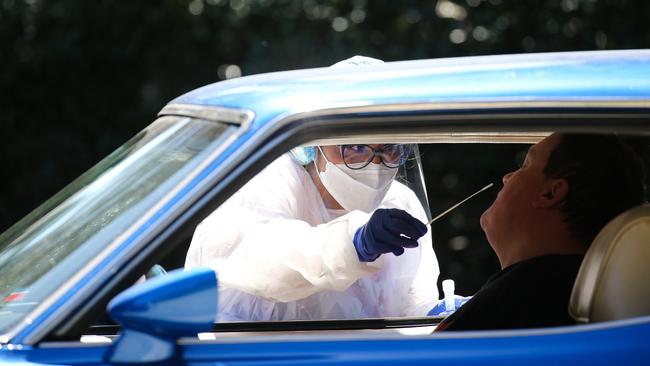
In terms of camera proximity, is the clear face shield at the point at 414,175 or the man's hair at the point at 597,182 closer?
the man's hair at the point at 597,182

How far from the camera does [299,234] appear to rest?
136 inches

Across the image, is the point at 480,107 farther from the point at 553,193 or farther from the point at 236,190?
the point at 553,193

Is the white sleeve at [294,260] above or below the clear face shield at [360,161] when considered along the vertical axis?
below

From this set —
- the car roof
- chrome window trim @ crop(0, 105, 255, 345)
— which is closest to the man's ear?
the car roof

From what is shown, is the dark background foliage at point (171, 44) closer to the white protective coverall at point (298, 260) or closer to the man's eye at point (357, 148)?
the white protective coverall at point (298, 260)

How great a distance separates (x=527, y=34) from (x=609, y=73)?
5.95 meters

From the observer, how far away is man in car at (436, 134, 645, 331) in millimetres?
2727

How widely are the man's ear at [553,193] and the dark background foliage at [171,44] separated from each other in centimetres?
517

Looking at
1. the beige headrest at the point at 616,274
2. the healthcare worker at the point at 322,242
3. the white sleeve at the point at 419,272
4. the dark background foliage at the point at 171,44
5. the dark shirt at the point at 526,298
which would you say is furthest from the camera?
the dark background foliage at the point at 171,44

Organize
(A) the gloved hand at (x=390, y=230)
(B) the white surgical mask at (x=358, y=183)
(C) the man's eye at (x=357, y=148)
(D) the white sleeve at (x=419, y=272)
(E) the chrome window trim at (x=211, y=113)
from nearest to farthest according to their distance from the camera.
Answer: (E) the chrome window trim at (x=211, y=113) < (A) the gloved hand at (x=390, y=230) < (C) the man's eye at (x=357, y=148) < (B) the white surgical mask at (x=358, y=183) < (D) the white sleeve at (x=419, y=272)

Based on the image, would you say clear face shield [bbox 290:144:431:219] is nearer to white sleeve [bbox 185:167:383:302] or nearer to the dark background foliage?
white sleeve [bbox 185:167:383:302]

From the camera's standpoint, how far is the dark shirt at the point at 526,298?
105 inches

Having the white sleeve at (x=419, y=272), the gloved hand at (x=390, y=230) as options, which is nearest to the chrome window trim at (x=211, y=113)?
the gloved hand at (x=390, y=230)

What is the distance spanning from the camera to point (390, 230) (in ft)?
10.5
